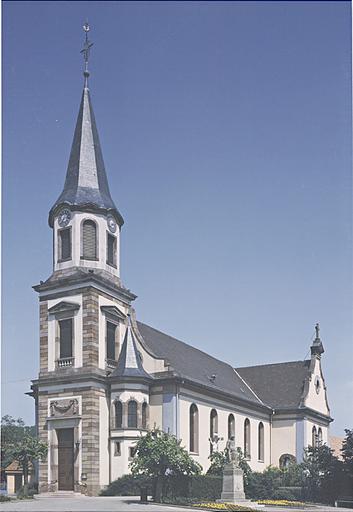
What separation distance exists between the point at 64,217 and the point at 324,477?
75.1 ft

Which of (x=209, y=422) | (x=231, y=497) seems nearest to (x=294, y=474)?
(x=209, y=422)

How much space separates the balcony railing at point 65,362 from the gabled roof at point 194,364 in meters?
6.01

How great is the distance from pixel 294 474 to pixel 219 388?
802 cm

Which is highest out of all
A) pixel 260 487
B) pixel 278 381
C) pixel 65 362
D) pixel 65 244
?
pixel 65 244

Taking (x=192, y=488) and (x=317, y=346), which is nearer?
(x=192, y=488)

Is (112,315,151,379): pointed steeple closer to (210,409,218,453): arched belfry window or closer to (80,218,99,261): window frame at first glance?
(80,218,99,261): window frame

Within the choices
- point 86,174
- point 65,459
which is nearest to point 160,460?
point 65,459

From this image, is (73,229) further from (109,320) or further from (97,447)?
(97,447)

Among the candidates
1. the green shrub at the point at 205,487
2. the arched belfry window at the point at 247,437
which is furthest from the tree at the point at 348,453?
the arched belfry window at the point at 247,437

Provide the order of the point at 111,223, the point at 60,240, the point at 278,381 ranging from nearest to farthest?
the point at 60,240
the point at 111,223
the point at 278,381

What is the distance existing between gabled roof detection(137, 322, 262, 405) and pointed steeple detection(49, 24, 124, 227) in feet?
29.6

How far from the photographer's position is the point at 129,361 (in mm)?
44844

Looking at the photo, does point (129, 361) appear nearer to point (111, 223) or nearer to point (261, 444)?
point (111, 223)

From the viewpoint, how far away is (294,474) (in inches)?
1971
